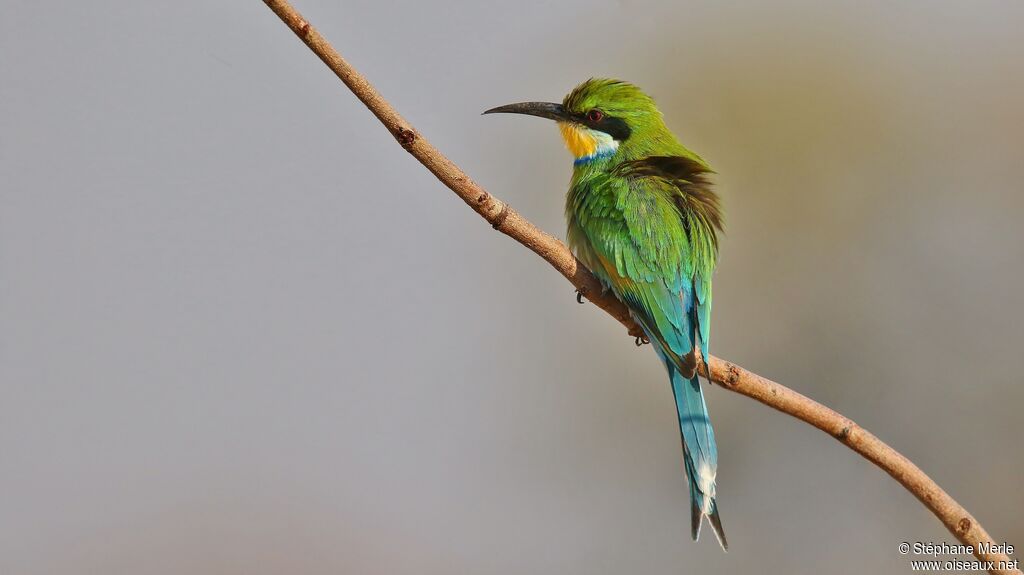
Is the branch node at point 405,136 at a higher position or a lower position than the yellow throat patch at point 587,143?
lower

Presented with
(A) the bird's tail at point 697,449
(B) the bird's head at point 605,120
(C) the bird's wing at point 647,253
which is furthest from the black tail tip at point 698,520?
(B) the bird's head at point 605,120

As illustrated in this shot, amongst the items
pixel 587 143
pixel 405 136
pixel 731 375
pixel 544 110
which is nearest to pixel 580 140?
pixel 587 143

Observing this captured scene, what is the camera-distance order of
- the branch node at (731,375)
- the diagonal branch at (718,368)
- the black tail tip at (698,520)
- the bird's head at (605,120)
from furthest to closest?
the bird's head at (605,120) < the black tail tip at (698,520) < the branch node at (731,375) < the diagonal branch at (718,368)

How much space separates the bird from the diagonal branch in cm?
29

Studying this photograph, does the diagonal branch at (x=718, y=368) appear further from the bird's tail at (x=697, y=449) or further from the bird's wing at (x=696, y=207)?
the bird's wing at (x=696, y=207)

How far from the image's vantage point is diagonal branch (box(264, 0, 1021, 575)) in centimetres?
157

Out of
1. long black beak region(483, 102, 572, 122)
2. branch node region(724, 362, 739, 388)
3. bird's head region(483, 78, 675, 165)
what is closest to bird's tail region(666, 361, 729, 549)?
branch node region(724, 362, 739, 388)

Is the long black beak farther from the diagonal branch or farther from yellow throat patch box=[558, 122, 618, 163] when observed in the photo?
the diagonal branch

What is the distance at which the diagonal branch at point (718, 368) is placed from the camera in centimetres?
157

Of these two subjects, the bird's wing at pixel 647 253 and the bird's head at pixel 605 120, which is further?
the bird's head at pixel 605 120

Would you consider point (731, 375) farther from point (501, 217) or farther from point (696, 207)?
point (696, 207)

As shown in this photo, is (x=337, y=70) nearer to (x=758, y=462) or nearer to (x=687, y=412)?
(x=687, y=412)

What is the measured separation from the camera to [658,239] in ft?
7.99

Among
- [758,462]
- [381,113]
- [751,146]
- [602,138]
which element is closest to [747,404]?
[758,462]
